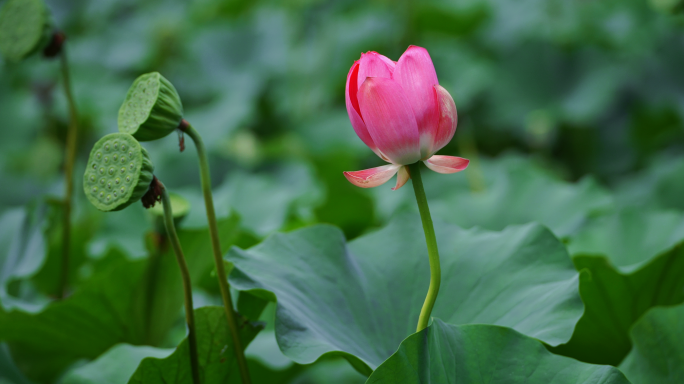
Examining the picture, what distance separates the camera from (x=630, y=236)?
0.91 meters

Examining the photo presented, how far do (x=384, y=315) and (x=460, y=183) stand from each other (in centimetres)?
99

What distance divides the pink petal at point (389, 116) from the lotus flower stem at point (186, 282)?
180 millimetres

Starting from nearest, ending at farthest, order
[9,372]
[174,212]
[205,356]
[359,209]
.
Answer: [205,356] < [174,212] < [9,372] < [359,209]

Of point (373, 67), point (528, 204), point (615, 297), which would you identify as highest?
point (373, 67)

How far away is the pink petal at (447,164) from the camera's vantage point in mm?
412

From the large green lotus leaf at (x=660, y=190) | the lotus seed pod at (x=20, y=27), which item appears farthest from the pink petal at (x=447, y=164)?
the large green lotus leaf at (x=660, y=190)

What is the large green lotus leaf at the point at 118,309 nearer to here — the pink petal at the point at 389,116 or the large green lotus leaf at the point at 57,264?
the large green lotus leaf at the point at 57,264

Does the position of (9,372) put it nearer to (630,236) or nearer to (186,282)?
(186,282)

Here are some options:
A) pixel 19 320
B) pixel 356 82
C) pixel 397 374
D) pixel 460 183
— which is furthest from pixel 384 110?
pixel 460 183

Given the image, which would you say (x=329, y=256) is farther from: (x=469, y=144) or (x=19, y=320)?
(x=469, y=144)

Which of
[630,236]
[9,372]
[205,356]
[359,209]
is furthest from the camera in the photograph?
[359,209]

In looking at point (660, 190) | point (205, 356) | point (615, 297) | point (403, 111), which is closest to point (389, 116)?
point (403, 111)

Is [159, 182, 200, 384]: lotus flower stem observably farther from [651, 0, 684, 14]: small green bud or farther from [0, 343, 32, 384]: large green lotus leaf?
[651, 0, 684, 14]: small green bud

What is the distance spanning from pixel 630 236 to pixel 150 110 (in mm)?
799
